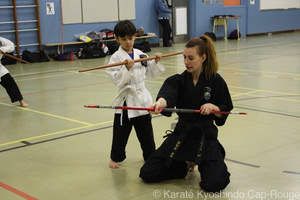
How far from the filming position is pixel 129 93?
4375 mm

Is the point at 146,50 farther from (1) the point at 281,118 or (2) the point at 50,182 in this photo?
(2) the point at 50,182

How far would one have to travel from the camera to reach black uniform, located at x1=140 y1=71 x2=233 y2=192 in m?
3.92

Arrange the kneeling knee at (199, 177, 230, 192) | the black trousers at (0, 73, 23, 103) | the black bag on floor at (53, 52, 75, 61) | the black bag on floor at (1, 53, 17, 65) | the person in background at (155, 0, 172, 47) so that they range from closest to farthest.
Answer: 1. the kneeling knee at (199, 177, 230, 192)
2. the black trousers at (0, 73, 23, 103)
3. the black bag on floor at (1, 53, 17, 65)
4. the black bag on floor at (53, 52, 75, 61)
5. the person in background at (155, 0, 172, 47)

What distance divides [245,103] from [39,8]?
900cm

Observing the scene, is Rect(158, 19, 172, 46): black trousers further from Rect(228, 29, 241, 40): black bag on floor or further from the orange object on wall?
the orange object on wall

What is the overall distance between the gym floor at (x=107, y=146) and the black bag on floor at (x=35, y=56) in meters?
3.84

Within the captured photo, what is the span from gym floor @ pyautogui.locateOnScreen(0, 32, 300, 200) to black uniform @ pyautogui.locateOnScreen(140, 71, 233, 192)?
0.12 meters

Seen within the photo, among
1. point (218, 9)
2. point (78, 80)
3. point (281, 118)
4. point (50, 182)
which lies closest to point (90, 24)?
point (78, 80)

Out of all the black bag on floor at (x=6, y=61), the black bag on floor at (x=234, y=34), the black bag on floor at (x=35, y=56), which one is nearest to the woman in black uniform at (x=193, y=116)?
the black bag on floor at (x=6, y=61)

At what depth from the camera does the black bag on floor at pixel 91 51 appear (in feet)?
46.4

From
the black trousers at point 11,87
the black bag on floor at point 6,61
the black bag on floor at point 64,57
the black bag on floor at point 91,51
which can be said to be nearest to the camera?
the black trousers at point 11,87

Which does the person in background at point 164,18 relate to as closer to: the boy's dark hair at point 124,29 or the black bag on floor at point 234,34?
the black bag on floor at point 234,34

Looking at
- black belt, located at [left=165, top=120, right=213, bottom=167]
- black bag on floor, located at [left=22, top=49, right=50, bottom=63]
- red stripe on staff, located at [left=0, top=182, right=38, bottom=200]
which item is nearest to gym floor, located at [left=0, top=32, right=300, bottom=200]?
red stripe on staff, located at [left=0, top=182, right=38, bottom=200]

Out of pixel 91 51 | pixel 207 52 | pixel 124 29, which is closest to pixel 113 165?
pixel 124 29
